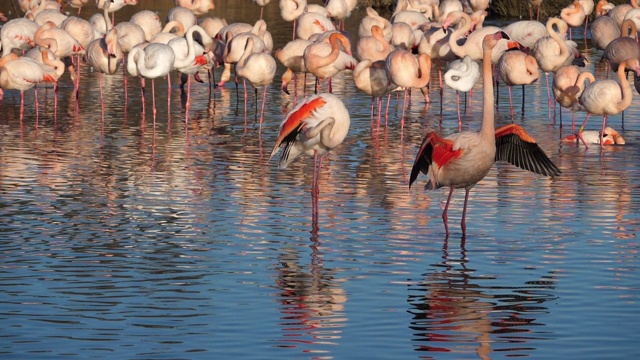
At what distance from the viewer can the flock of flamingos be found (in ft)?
33.0

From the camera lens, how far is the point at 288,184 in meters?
11.7

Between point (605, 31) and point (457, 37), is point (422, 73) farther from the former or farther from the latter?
point (605, 31)

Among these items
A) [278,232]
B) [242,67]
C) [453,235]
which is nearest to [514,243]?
[453,235]

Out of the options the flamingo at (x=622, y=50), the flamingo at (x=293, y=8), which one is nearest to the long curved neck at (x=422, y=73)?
the flamingo at (x=622, y=50)

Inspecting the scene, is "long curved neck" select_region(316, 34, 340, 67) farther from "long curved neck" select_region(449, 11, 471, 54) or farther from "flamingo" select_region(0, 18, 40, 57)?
"flamingo" select_region(0, 18, 40, 57)

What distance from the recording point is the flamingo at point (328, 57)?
1608 centimetres

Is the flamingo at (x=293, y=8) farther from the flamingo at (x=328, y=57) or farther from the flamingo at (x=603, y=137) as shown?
the flamingo at (x=603, y=137)

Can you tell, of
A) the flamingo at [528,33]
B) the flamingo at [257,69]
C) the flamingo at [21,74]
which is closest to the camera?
the flamingo at [21,74]

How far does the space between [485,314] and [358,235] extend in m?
2.24

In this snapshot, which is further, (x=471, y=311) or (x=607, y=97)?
(x=607, y=97)

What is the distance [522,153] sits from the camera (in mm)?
9914

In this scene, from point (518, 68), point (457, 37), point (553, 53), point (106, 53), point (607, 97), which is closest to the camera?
point (607, 97)

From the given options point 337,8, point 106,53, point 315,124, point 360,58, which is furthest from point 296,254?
point 337,8

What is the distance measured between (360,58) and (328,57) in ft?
5.10
